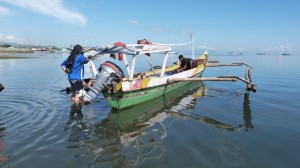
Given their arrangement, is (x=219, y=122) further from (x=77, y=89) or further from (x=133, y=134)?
(x=77, y=89)

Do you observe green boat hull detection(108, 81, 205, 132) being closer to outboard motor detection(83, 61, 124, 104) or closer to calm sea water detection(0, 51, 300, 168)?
calm sea water detection(0, 51, 300, 168)

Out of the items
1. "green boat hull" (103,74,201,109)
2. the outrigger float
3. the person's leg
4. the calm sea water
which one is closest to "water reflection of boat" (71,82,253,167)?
the calm sea water

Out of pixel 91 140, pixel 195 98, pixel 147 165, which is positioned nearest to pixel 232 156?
pixel 147 165

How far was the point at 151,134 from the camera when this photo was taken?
345 inches

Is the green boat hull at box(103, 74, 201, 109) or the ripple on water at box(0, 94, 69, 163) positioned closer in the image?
the ripple on water at box(0, 94, 69, 163)

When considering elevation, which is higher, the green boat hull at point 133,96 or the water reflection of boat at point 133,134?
the green boat hull at point 133,96

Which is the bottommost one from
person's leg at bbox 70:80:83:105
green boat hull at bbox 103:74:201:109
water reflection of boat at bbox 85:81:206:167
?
water reflection of boat at bbox 85:81:206:167

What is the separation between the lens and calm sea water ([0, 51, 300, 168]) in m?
6.70

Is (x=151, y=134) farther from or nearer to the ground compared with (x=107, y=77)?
nearer to the ground

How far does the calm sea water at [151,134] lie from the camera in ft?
22.0

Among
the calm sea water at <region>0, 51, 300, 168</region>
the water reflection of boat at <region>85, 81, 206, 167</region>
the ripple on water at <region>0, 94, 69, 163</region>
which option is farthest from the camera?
the ripple on water at <region>0, 94, 69, 163</region>

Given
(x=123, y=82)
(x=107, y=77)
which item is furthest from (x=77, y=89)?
(x=123, y=82)

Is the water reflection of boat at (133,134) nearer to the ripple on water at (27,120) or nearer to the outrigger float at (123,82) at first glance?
the outrigger float at (123,82)

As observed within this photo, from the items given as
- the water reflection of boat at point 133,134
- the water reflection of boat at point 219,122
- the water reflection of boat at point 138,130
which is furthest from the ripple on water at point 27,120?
the water reflection of boat at point 219,122
